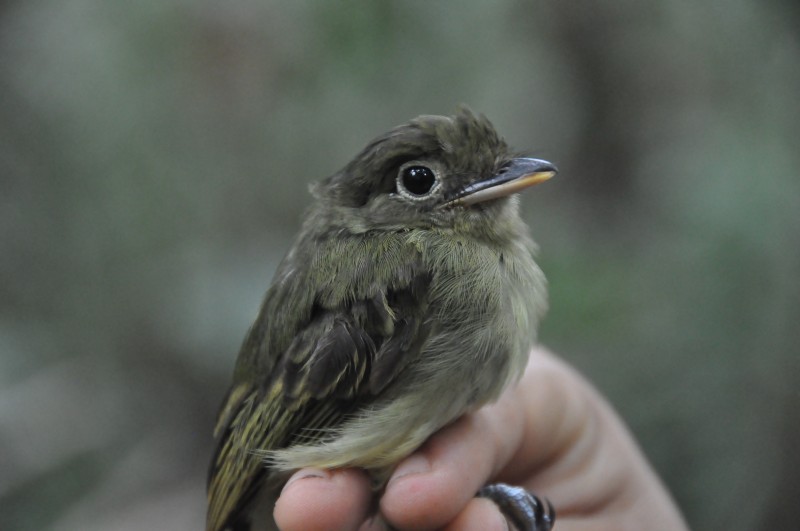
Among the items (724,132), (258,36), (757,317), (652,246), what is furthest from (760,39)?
(258,36)

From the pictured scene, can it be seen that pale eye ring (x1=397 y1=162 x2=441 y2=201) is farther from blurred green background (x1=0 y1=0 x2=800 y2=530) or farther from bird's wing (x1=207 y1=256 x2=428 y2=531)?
blurred green background (x1=0 y1=0 x2=800 y2=530)

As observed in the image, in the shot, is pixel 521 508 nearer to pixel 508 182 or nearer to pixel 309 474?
pixel 309 474

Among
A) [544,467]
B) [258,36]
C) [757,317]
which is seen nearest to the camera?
[544,467]

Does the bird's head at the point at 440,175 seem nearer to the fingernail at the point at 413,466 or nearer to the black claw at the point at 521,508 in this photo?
the fingernail at the point at 413,466

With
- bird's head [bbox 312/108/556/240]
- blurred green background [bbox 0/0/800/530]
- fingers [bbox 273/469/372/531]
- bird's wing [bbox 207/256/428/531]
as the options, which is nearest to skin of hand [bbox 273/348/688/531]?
fingers [bbox 273/469/372/531]

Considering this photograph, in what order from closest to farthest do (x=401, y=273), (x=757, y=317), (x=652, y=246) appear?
(x=401, y=273) < (x=757, y=317) < (x=652, y=246)

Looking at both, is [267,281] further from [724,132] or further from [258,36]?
[724,132]

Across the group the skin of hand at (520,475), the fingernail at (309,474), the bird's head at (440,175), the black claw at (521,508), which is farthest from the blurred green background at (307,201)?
the fingernail at (309,474)

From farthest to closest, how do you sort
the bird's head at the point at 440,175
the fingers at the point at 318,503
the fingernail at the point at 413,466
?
the bird's head at the point at 440,175, the fingernail at the point at 413,466, the fingers at the point at 318,503
